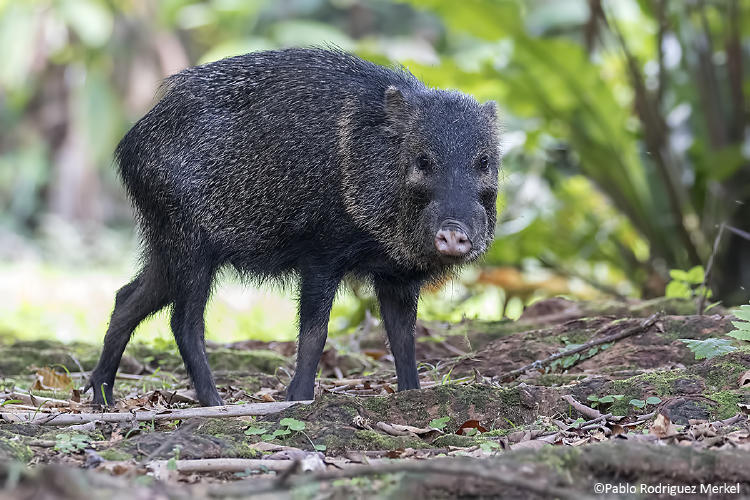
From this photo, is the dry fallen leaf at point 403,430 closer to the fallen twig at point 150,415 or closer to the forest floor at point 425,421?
the forest floor at point 425,421

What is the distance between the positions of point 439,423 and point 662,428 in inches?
33.4

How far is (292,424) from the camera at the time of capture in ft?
11.5

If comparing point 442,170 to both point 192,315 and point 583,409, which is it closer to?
point 583,409

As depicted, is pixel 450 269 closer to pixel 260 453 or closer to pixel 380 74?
pixel 380 74

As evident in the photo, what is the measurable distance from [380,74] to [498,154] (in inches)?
28.9

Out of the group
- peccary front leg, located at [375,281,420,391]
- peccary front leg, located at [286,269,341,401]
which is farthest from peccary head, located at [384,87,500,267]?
peccary front leg, located at [286,269,341,401]

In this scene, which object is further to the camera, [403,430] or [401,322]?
[401,322]

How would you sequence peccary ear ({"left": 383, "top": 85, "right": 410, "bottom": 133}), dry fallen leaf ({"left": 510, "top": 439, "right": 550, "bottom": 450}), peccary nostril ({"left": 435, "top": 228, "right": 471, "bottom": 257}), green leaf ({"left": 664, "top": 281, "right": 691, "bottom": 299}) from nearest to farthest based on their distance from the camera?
1. dry fallen leaf ({"left": 510, "top": 439, "right": 550, "bottom": 450})
2. peccary nostril ({"left": 435, "top": 228, "right": 471, "bottom": 257})
3. peccary ear ({"left": 383, "top": 85, "right": 410, "bottom": 133})
4. green leaf ({"left": 664, "top": 281, "right": 691, "bottom": 299})

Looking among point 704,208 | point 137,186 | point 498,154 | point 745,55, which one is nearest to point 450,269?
point 498,154

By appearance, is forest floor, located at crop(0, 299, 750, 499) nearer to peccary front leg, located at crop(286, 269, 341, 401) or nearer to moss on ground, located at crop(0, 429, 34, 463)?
moss on ground, located at crop(0, 429, 34, 463)

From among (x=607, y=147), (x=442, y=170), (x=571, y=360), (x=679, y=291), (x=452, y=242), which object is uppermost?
(x=607, y=147)

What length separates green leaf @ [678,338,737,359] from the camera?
13.1 ft

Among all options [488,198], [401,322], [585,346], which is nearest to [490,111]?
[488,198]

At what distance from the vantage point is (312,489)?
251 centimetres
